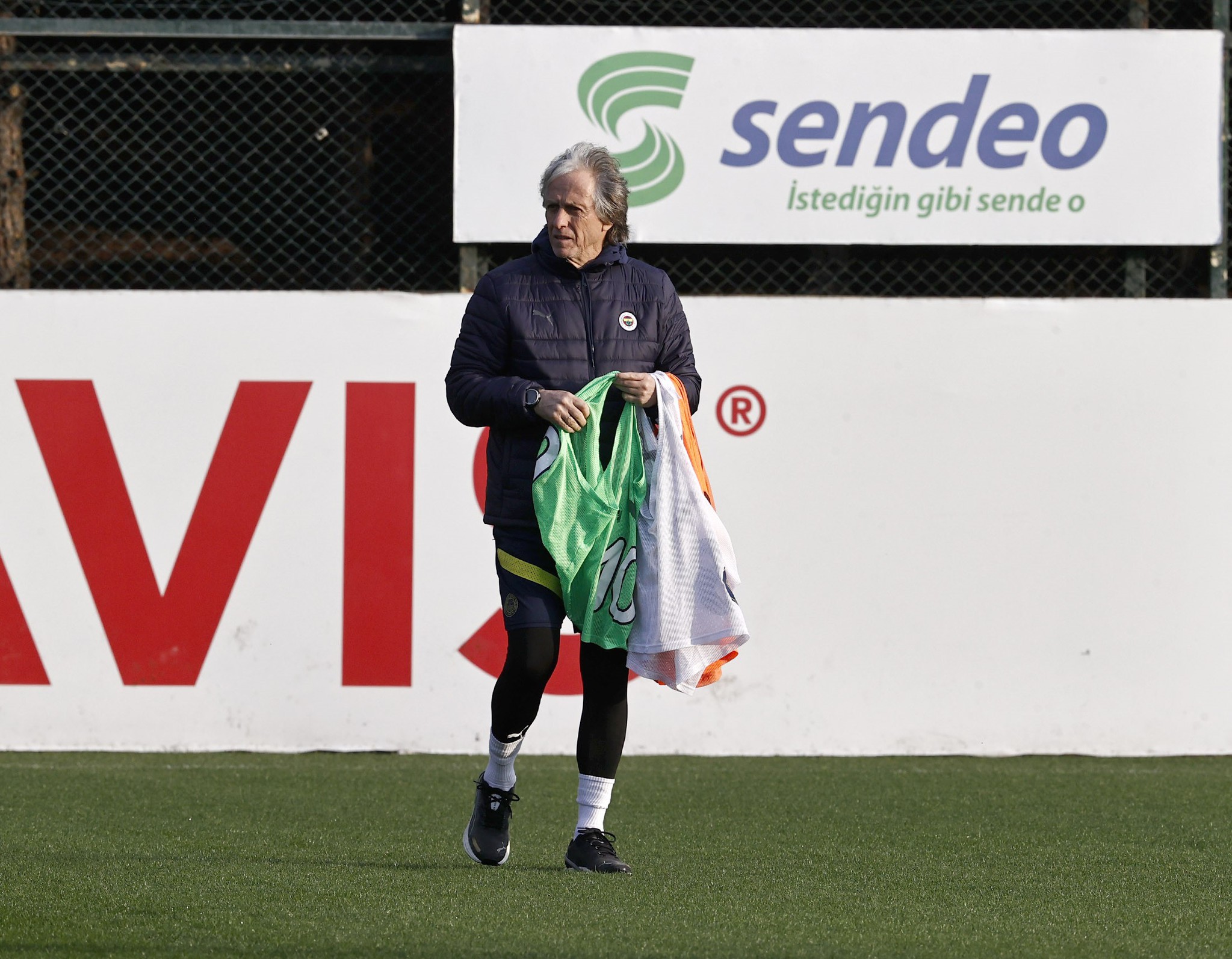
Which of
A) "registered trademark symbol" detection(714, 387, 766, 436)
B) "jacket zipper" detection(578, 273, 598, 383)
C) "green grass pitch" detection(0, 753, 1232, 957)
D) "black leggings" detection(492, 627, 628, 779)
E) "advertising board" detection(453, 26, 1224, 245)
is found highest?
"advertising board" detection(453, 26, 1224, 245)

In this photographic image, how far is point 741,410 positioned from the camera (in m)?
6.54

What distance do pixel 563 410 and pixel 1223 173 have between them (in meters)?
4.20

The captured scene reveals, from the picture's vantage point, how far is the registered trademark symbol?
6.53 metres

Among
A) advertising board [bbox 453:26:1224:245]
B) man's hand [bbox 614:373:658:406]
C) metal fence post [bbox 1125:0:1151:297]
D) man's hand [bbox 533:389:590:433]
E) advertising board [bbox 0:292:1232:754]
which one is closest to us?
man's hand [bbox 533:389:590:433]

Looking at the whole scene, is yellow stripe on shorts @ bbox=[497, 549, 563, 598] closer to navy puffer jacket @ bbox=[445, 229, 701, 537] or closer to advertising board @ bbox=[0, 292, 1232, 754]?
navy puffer jacket @ bbox=[445, 229, 701, 537]

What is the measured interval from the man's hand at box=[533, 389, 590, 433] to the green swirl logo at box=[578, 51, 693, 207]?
10.3ft

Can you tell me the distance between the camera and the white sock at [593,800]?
385cm

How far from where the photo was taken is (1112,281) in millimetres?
7605

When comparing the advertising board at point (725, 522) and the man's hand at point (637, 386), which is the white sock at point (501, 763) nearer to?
the man's hand at point (637, 386)

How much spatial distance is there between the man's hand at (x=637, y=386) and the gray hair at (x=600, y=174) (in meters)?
0.37

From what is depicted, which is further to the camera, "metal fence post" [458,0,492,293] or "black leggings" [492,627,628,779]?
"metal fence post" [458,0,492,293]

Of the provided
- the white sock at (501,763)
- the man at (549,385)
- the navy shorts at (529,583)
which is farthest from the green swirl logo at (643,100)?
the white sock at (501,763)

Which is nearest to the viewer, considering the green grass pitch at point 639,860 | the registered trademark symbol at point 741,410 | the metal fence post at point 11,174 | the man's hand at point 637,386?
the green grass pitch at point 639,860

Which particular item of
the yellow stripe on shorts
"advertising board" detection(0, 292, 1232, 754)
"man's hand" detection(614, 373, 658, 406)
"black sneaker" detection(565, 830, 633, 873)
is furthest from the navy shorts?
"advertising board" detection(0, 292, 1232, 754)
